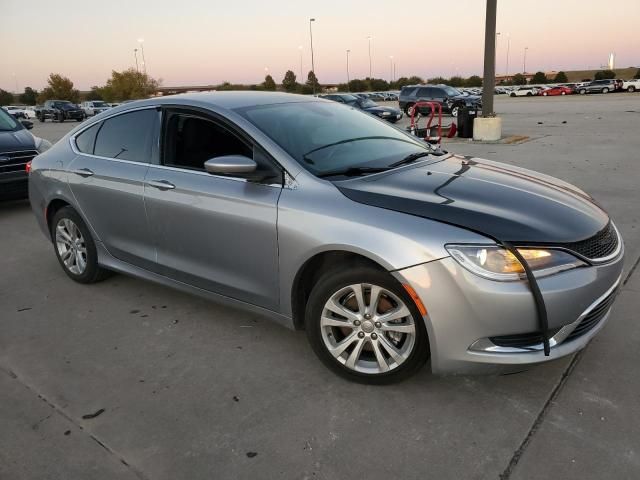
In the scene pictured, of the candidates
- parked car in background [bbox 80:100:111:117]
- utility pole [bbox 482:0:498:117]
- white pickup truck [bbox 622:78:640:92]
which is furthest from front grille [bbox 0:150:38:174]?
white pickup truck [bbox 622:78:640:92]

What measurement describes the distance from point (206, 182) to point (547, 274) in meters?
2.07

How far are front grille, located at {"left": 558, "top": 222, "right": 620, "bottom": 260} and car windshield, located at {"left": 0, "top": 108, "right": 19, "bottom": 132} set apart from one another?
8.24 metres

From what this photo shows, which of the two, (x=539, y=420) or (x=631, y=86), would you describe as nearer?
(x=539, y=420)

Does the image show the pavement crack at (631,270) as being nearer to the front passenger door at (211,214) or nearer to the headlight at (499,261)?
the headlight at (499,261)

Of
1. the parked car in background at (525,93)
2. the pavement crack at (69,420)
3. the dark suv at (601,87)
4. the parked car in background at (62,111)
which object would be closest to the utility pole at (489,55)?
the pavement crack at (69,420)

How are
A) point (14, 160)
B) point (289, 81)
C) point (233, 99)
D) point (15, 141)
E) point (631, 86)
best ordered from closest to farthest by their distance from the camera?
1. point (233, 99)
2. point (14, 160)
3. point (15, 141)
4. point (631, 86)
5. point (289, 81)

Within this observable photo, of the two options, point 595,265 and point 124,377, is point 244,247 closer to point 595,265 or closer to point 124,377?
point 124,377

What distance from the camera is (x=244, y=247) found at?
10.5ft

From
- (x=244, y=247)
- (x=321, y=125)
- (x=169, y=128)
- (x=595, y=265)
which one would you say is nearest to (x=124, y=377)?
(x=244, y=247)

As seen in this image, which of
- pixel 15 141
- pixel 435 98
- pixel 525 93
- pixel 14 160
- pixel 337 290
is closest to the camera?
pixel 337 290

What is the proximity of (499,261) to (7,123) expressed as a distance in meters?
8.36

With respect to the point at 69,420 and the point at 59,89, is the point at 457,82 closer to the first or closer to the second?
the point at 59,89

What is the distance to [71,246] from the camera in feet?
15.1

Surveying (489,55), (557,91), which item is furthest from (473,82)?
(489,55)
